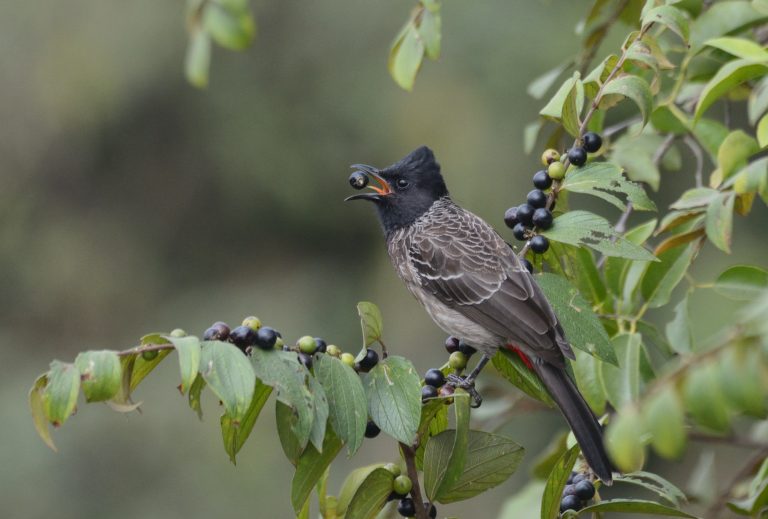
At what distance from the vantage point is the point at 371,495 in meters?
2.39

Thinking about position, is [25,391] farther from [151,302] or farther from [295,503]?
[295,503]

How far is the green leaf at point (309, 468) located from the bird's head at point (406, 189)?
1.76 metres

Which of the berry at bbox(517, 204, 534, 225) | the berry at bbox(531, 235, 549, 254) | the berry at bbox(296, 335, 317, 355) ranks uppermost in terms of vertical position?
the berry at bbox(517, 204, 534, 225)

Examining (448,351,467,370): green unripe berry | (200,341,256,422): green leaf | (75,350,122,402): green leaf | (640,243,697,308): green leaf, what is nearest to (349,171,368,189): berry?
(448,351,467,370): green unripe berry

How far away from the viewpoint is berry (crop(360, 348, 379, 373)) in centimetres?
245

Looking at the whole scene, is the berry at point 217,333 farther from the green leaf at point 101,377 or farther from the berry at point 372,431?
the berry at point 372,431

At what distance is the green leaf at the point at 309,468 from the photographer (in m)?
2.29

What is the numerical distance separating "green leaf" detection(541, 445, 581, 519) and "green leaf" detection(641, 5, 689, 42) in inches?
40.9

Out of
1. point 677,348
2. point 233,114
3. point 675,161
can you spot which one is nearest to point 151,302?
point 233,114

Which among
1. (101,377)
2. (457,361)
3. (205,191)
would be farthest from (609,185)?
(205,191)

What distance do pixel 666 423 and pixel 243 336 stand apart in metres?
1.23

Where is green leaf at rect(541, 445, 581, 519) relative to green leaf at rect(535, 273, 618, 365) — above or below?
below

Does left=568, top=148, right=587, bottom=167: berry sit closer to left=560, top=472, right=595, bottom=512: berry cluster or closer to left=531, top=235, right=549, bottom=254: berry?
left=531, top=235, right=549, bottom=254: berry

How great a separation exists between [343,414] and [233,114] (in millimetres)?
6621
